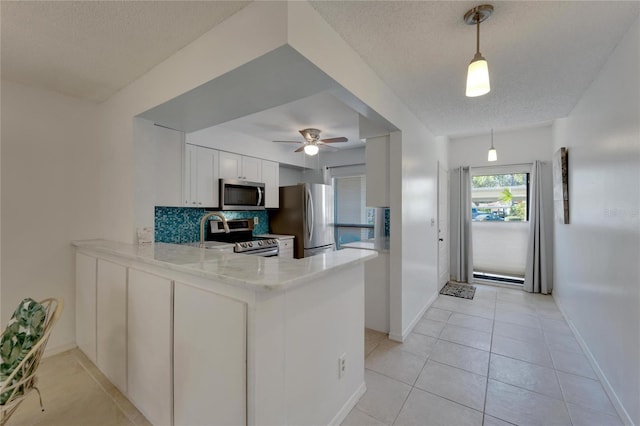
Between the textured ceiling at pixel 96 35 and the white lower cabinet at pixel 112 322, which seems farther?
the white lower cabinet at pixel 112 322

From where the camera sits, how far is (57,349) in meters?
2.49

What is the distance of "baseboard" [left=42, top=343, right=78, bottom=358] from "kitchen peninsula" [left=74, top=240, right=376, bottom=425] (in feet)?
A: 2.85

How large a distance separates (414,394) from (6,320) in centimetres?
342

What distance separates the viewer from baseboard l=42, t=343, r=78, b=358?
2436 millimetres

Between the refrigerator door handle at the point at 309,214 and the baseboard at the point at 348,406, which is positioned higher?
the refrigerator door handle at the point at 309,214

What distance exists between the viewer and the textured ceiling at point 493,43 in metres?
1.50

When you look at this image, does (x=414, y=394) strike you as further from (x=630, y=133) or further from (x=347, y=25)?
(x=347, y=25)

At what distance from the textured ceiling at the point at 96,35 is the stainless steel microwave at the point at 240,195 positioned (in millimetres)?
1795

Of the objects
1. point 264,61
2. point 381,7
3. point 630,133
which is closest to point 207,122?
point 264,61

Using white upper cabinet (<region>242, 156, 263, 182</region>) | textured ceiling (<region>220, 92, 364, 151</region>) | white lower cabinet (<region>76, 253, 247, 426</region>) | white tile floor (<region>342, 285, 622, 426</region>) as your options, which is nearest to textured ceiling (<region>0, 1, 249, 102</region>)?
textured ceiling (<region>220, 92, 364, 151</region>)

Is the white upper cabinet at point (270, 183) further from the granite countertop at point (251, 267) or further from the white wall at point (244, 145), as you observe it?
the granite countertop at point (251, 267)

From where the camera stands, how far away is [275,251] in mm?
4156

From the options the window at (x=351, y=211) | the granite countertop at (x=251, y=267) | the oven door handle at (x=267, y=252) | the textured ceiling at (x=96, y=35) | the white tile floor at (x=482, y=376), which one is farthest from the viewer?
the window at (x=351, y=211)

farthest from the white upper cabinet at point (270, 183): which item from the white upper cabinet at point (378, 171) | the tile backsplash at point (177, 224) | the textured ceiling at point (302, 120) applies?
the white upper cabinet at point (378, 171)
